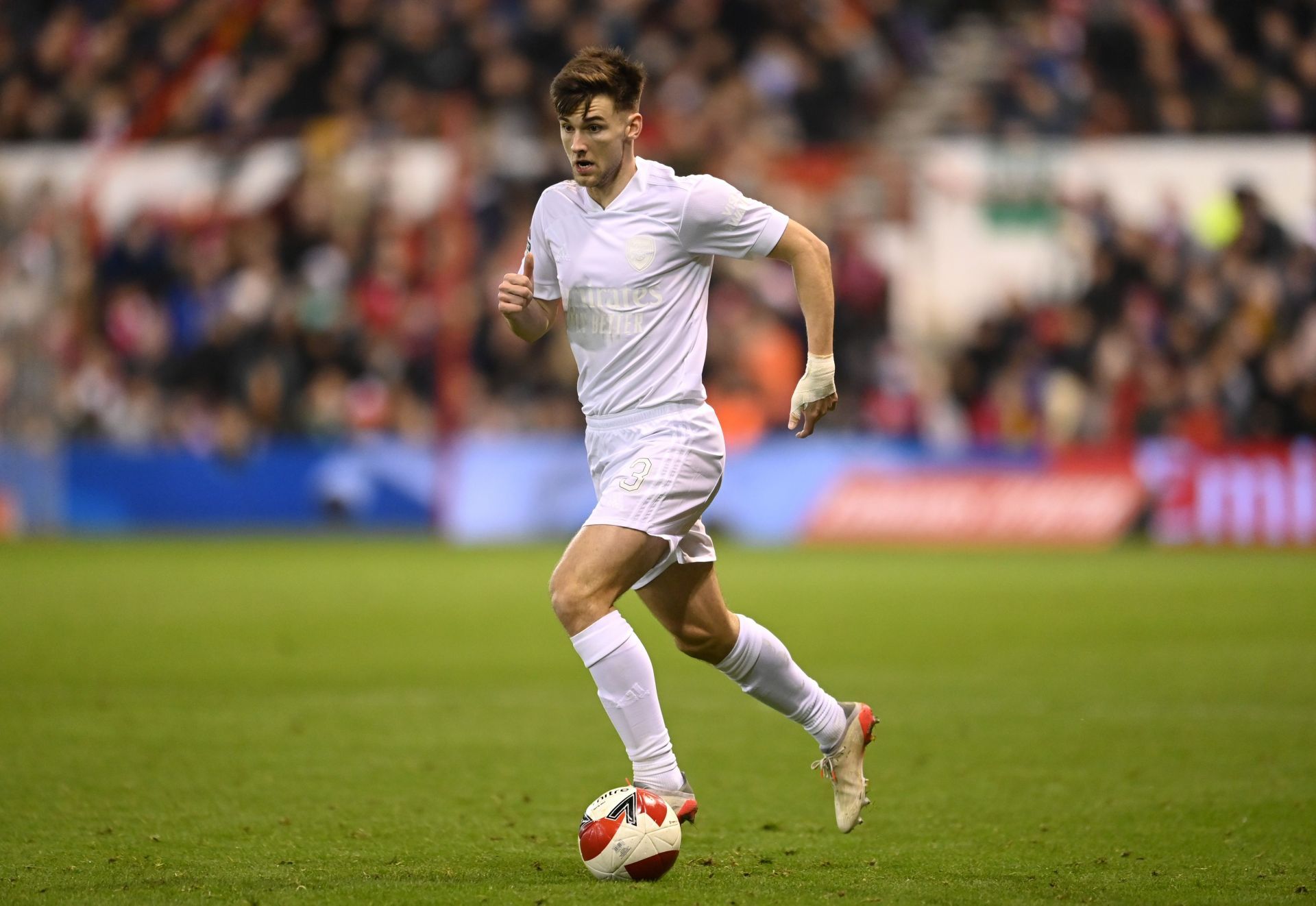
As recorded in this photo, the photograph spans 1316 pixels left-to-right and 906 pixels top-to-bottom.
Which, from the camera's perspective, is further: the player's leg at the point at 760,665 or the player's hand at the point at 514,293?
the player's leg at the point at 760,665

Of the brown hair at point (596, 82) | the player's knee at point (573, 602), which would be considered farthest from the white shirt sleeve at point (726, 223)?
the player's knee at point (573, 602)

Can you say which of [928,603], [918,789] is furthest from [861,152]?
[918,789]

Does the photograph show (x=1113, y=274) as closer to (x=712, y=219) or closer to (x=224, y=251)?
(x=224, y=251)

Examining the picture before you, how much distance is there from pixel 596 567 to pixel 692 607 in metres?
0.51

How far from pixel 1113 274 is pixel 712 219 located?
15.3m

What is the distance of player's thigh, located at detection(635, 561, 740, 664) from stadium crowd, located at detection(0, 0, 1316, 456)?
1332cm

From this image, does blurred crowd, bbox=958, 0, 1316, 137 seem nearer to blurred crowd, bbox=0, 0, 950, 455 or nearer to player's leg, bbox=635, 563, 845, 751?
blurred crowd, bbox=0, 0, 950, 455

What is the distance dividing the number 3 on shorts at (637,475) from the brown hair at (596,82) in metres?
1.04

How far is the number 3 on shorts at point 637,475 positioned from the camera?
5.07 meters

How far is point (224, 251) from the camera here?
21406 mm

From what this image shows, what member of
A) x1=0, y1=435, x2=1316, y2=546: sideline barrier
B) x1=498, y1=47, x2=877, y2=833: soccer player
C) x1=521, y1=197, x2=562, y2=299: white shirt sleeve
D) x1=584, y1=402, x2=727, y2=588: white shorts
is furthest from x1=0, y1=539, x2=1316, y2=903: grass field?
x1=0, y1=435, x2=1316, y2=546: sideline barrier

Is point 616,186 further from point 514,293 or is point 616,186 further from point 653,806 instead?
point 653,806

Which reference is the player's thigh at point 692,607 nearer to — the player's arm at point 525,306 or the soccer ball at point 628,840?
the soccer ball at point 628,840

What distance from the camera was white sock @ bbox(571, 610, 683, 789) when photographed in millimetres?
4949
